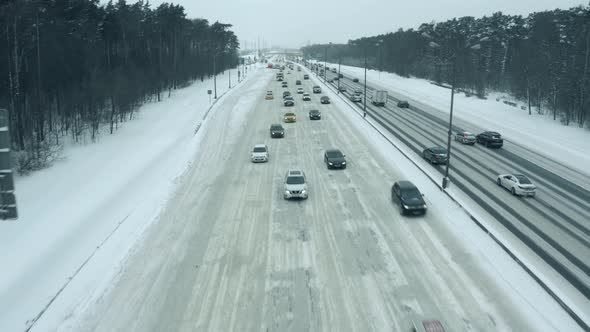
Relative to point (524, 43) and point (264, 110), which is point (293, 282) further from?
point (524, 43)

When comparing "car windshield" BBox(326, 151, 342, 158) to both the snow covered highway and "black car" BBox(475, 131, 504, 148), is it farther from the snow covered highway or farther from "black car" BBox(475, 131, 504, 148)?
"black car" BBox(475, 131, 504, 148)

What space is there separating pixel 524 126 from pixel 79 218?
46331 millimetres

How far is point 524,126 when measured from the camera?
158 ft

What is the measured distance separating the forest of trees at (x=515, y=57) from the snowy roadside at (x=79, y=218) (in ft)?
73.9

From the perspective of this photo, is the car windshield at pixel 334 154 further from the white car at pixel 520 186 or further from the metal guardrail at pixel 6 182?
the metal guardrail at pixel 6 182

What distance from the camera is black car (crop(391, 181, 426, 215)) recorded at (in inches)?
908

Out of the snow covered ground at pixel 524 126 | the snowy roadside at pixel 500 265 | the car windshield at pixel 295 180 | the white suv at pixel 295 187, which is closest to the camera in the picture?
the snowy roadside at pixel 500 265

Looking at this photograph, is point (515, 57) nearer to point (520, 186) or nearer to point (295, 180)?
point (520, 186)

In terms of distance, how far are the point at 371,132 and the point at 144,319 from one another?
35.0m

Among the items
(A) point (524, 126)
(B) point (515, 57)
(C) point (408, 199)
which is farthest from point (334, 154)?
(B) point (515, 57)

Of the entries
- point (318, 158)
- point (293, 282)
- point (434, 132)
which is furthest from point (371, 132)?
point (293, 282)

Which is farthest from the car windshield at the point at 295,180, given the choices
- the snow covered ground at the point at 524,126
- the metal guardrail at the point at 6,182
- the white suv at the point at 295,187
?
the snow covered ground at the point at 524,126

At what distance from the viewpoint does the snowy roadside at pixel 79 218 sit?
53.2 feet

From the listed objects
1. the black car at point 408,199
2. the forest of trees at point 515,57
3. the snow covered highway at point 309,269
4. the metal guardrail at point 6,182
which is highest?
the forest of trees at point 515,57
